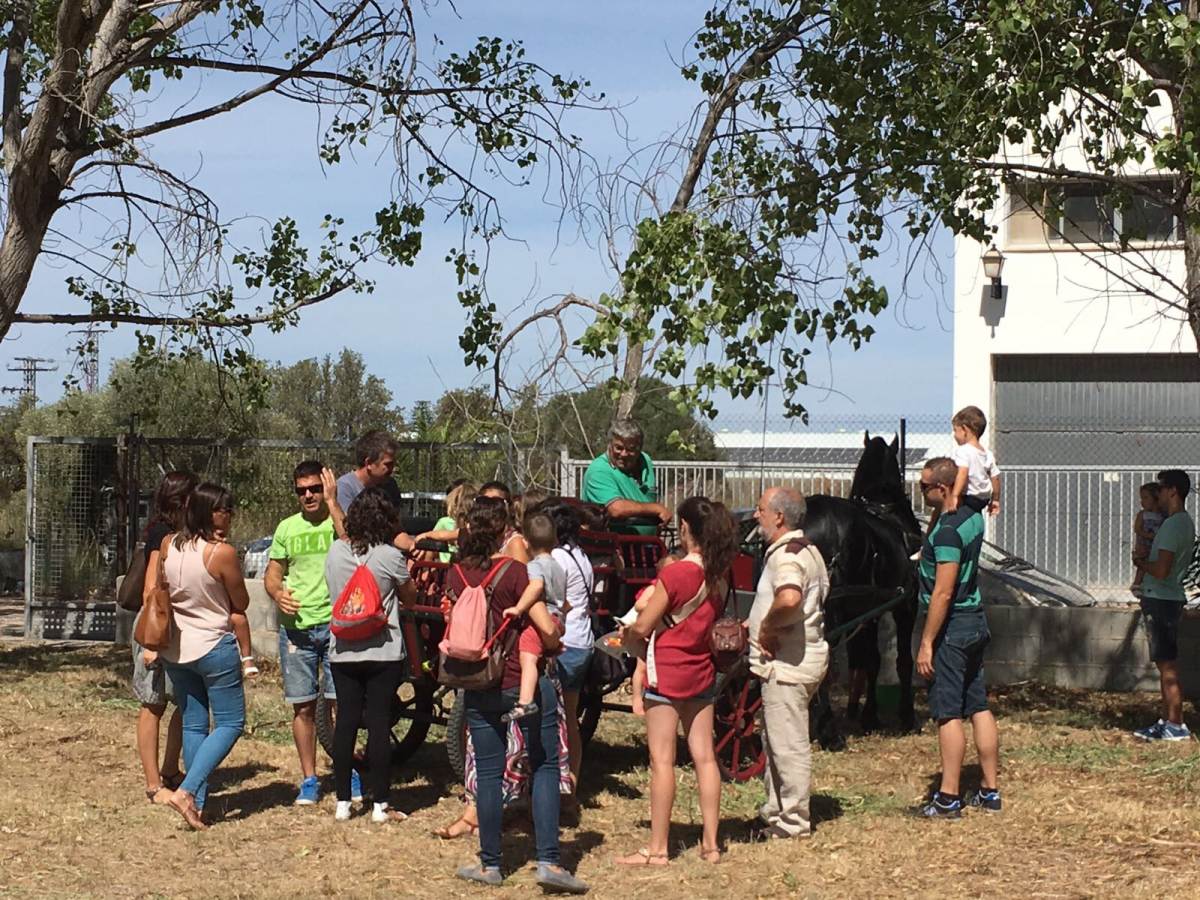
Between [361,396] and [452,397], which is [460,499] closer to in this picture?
[452,397]

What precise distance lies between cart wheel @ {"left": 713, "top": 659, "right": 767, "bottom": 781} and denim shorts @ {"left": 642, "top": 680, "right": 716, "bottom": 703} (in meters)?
1.50

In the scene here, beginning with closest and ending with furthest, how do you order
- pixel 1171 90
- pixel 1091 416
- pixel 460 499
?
pixel 460 499 < pixel 1171 90 < pixel 1091 416

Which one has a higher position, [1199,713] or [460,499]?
[460,499]

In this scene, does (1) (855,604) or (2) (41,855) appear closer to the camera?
(2) (41,855)

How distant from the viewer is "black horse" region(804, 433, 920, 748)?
10.3 meters

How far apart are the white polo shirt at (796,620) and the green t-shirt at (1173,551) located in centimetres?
390

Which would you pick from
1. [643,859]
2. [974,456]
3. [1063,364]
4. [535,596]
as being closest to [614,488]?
[535,596]

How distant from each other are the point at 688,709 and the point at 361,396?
4916cm

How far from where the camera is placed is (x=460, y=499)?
8.51 metres

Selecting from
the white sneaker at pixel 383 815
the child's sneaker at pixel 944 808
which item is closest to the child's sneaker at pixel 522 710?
the white sneaker at pixel 383 815

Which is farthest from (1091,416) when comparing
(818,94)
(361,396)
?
(361,396)

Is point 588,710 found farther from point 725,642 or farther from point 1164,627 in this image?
point 1164,627

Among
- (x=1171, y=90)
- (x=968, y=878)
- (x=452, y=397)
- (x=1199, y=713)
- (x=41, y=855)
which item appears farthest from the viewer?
(x=452, y=397)

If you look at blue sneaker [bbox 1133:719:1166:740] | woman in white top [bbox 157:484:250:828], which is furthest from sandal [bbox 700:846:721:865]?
blue sneaker [bbox 1133:719:1166:740]
